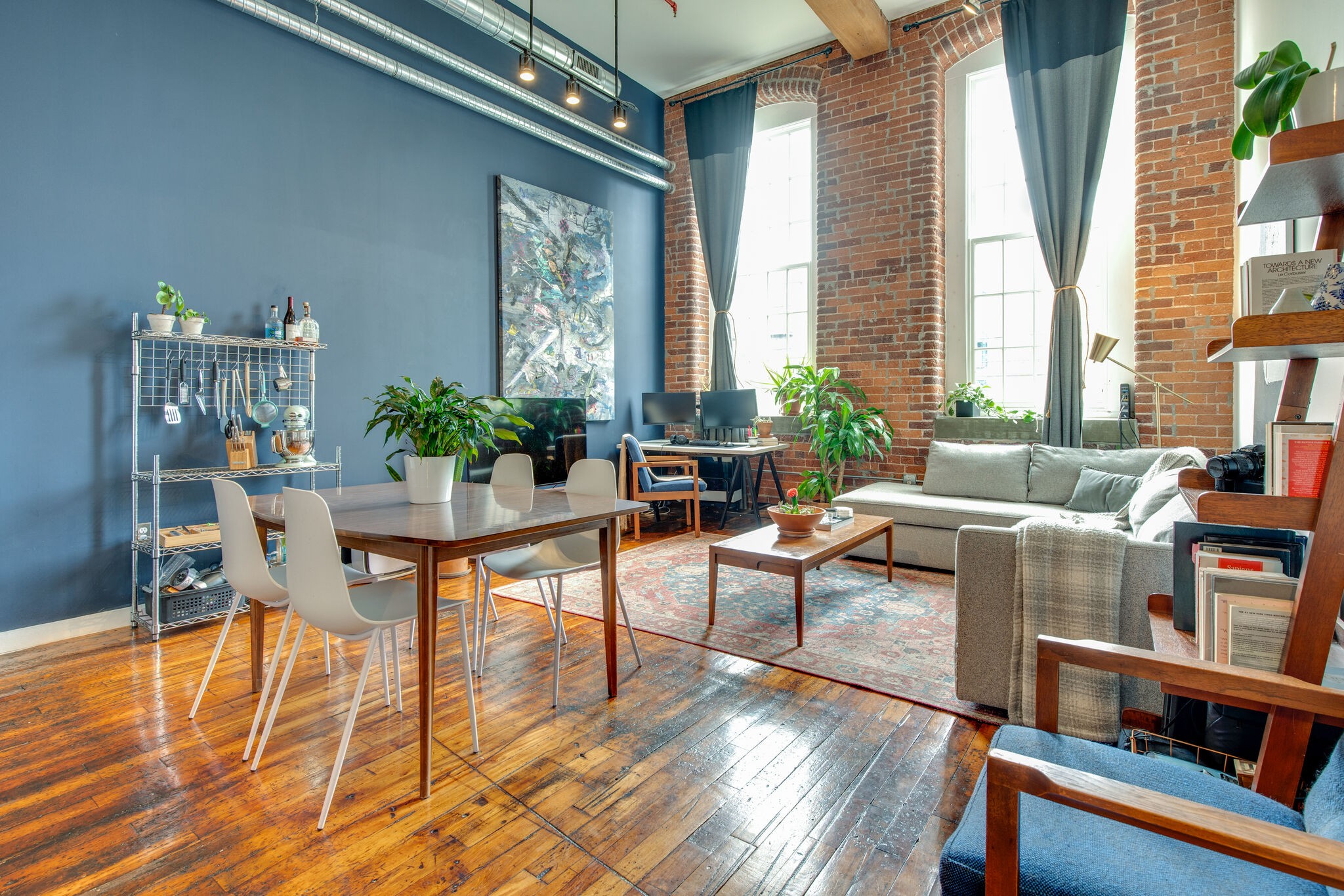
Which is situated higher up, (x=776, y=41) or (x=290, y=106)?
(x=776, y=41)

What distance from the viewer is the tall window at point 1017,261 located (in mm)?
4895

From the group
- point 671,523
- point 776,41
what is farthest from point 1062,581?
point 776,41

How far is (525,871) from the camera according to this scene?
1.59 metres

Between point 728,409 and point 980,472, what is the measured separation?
2312mm

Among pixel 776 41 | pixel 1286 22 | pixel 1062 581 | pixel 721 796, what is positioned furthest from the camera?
pixel 776 41

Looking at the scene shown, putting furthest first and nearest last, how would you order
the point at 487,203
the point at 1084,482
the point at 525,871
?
the point at 487,203
the point at 1084,482
the point at 525,871

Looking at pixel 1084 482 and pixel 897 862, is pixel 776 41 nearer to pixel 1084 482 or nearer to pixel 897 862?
pixel 1084 482

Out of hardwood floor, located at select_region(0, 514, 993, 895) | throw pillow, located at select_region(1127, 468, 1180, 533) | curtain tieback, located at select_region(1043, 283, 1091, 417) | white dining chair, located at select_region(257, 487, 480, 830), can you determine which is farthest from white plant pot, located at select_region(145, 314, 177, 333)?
curtain tieback, located at select_region(1043, 283, 1091, 417)

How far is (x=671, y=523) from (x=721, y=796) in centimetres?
433

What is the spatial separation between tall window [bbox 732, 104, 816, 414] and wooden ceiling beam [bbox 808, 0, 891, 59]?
2.69 feet

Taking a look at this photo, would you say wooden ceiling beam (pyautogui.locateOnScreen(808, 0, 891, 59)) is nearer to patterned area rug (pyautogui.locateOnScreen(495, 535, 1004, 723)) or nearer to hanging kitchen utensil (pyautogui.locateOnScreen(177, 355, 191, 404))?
patterned area rug (pyautogui.locateOnScreen(495, 535, 1004, 723))

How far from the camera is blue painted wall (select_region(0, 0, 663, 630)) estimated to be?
9.98 ft

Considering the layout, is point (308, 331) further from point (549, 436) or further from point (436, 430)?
point (549, 436)

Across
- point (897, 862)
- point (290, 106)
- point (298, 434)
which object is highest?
point (290, 106)
